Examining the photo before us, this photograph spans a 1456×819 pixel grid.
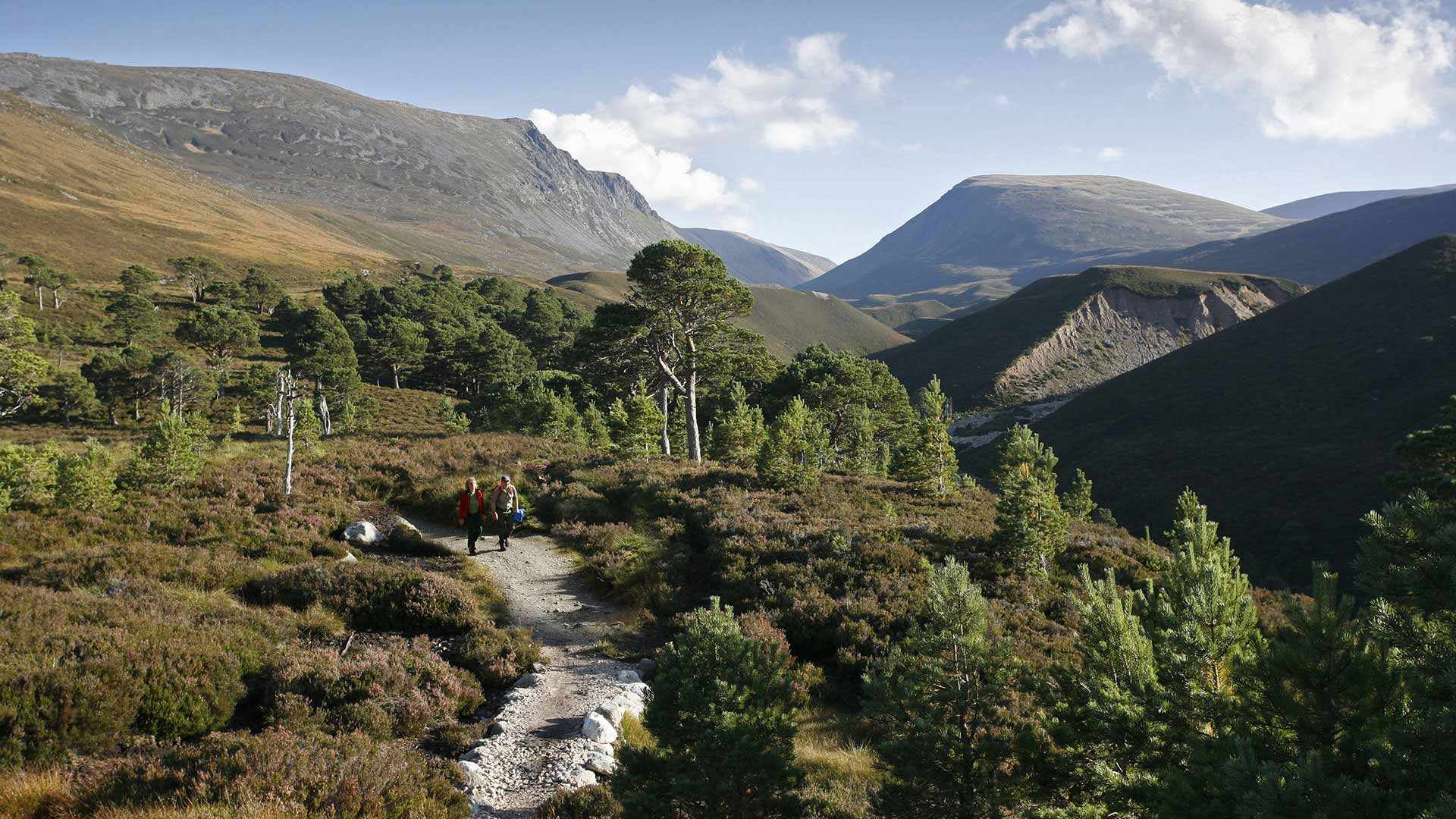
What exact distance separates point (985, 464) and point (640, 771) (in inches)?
2804

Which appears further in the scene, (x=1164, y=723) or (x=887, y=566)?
(x=887, y=566)

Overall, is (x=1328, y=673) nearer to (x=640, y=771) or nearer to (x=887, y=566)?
(x=640, y=771)

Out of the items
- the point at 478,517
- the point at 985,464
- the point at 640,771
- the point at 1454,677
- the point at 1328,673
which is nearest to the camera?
the point at 1454,677

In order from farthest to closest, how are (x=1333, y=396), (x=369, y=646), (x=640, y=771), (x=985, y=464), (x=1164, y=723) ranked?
1. (x=985, y=464)
2. (x=1333, y=396)
3. (x=369, y=646)
4. (x=640, y=771)
5. (x=1164, y=723)

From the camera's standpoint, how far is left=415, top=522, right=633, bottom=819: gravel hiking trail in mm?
7320

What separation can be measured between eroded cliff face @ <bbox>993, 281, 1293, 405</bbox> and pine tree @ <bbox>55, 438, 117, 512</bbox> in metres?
113

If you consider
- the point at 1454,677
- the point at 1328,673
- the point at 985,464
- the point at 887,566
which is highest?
the point at 1454,677

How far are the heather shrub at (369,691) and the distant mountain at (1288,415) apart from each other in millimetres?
46134

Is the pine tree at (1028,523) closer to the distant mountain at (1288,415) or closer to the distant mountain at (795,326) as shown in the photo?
the distant mountain at (1288,415)

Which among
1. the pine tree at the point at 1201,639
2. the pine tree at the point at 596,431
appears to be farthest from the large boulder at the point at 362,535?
the pine tree at the point at 596,431

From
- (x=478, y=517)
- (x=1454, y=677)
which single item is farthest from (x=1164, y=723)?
(x=478, y=517)

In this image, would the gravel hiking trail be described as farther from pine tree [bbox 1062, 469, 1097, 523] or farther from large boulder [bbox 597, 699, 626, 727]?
pine tree [bbox 1062, 469, 1097, 523]

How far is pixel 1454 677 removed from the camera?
10.9 ft

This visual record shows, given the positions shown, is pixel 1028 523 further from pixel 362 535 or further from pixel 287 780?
pixel 362 535
